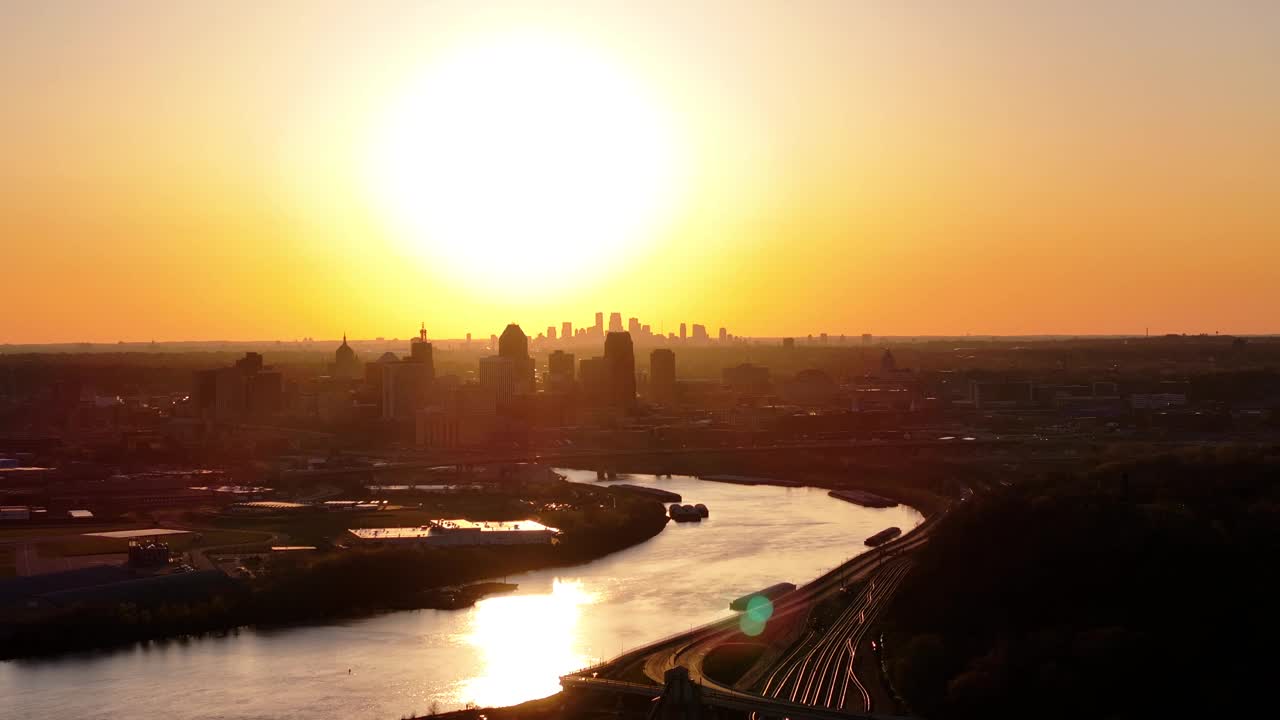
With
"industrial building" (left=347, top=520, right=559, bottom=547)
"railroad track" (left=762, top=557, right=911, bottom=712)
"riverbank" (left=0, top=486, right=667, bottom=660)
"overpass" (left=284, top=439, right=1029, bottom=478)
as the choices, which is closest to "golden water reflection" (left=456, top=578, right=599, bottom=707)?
"riverbank" (left=0, top=486, right=667, bottom=660)

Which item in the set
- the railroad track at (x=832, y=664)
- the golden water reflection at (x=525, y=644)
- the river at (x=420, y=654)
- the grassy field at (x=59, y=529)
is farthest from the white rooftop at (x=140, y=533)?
the railroad track at (x=832, y=664)

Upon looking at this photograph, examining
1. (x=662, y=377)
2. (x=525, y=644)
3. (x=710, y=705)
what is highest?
(x=662, y=377)

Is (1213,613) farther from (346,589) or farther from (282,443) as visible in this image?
(282,443)

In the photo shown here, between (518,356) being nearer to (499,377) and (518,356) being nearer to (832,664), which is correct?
(499,377)

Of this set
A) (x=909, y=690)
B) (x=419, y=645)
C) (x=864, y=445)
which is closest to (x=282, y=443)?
(x=864, y=445)

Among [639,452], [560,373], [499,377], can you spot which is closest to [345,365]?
[560,373]

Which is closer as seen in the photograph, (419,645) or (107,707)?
(107,707)

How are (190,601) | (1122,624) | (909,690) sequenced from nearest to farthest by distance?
(909,690)
(1122,624)
(190,601)
